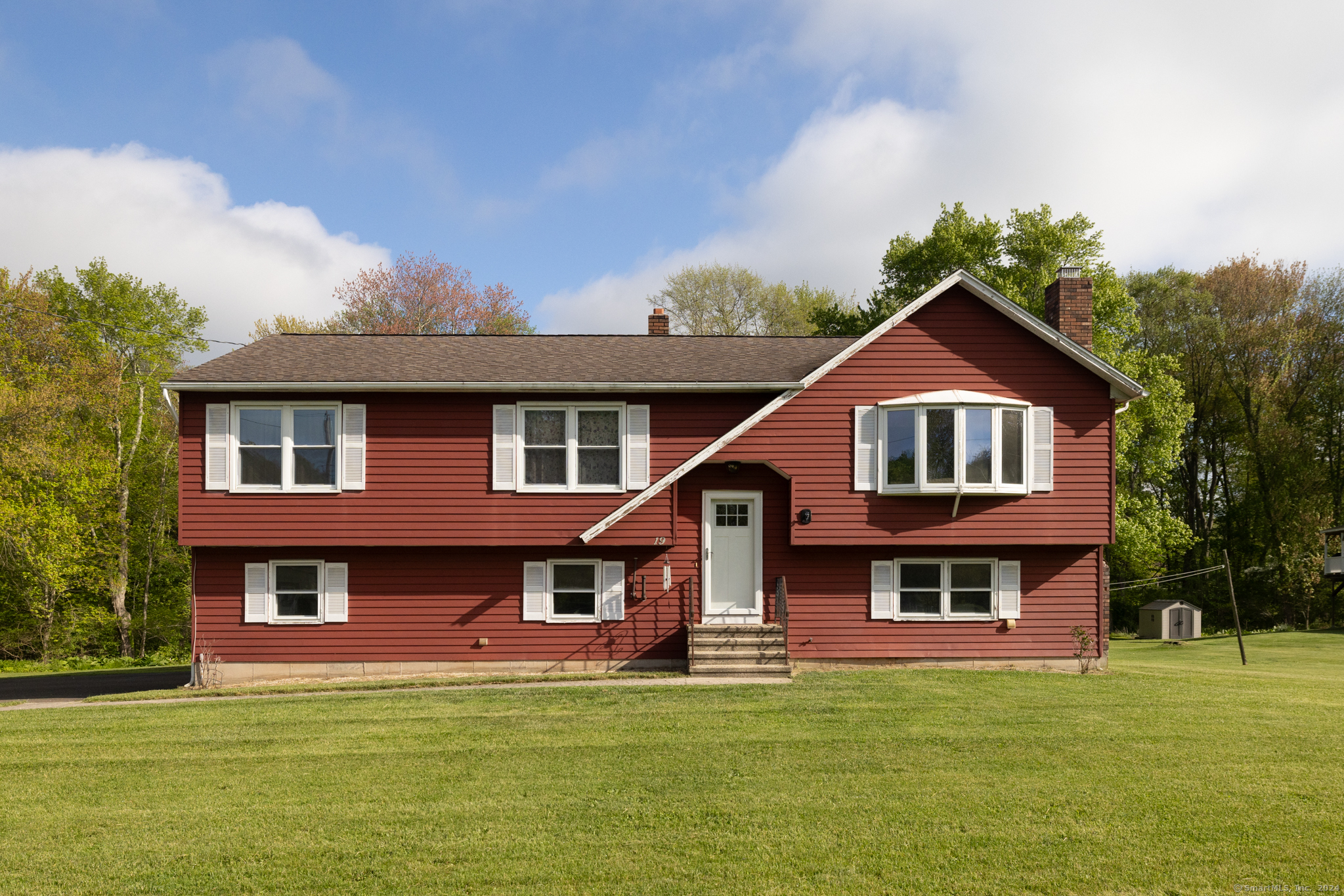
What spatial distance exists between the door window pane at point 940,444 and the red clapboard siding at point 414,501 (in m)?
4.29

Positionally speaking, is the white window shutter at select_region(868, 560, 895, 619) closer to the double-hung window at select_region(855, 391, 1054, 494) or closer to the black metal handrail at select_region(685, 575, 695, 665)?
the double-hung window at select_region(855, 391, 1054, 494)

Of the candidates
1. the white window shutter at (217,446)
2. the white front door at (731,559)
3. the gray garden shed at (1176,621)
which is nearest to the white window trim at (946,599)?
the white front door at (731,559)

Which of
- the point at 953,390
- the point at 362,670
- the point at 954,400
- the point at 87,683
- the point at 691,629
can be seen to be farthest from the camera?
the point at 87,683

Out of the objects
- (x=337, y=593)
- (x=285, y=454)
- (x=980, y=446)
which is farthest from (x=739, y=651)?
(x=285, y=454)

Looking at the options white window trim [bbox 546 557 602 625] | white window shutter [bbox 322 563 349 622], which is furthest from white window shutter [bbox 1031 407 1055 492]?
white window shutter [bbox 322 563 349 622]

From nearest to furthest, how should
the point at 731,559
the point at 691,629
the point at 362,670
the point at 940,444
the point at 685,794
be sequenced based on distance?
the point at 685,794
the point at 940,444
the point at 691,629
the point at 362,670
the point at 731,559

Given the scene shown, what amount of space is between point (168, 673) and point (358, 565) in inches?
302

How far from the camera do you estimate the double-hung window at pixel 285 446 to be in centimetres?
1524

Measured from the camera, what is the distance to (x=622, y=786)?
8.18 meters

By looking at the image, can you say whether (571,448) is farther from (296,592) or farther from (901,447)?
(901,447)

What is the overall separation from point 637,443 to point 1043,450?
7.25 meters

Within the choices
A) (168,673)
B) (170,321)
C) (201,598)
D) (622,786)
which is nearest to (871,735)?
(622,786)

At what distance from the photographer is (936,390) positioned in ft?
50.0

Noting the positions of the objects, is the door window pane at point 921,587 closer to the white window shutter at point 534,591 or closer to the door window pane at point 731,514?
the door window pane at point 731,514
